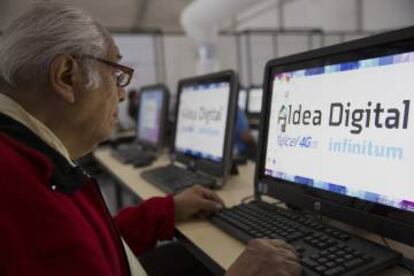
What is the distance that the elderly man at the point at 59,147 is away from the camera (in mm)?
662

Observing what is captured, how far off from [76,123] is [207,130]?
0.87 meters

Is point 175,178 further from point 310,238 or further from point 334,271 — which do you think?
point 334,271

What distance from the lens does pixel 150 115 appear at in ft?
8.71

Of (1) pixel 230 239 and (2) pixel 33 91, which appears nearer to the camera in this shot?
(2) pixel 33 91

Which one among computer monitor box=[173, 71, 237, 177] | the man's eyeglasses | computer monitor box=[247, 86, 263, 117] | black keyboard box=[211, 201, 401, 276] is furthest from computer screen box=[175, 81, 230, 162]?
computer monitor box=[247, 86, 263, 117]

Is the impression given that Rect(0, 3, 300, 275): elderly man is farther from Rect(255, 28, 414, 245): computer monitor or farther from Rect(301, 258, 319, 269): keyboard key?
Rect(255, 28, 414, 245): computer monitor

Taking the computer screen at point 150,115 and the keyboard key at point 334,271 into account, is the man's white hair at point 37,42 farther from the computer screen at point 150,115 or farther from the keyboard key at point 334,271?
the computer screen at point 150,115

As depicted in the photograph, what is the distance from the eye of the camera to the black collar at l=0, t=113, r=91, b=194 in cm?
73

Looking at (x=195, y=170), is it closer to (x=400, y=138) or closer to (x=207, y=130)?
(x=207, y=130)

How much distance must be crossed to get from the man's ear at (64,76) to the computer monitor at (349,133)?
1.86 ft

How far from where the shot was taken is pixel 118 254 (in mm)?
844

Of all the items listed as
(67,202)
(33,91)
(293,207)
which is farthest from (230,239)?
(33,91)

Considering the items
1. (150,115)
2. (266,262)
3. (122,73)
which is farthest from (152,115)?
(266,262)

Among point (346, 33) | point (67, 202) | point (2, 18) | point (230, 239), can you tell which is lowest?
point (230, 239)
